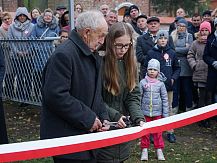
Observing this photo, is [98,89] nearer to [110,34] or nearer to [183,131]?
[110,34]

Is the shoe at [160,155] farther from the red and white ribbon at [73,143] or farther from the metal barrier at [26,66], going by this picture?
the metal barrier at [26,66]

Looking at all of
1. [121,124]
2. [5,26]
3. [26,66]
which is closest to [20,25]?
[5,26]

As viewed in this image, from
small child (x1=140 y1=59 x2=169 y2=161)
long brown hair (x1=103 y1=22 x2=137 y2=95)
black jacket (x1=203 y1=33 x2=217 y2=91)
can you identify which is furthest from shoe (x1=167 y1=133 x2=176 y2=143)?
long brown hair (x1=103 y1=22 x2=137 y2=95)

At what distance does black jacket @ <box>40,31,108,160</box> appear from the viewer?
3199 millimetres

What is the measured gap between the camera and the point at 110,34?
12.1 ft

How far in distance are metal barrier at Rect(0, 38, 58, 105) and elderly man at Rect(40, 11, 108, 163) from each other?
4.70 meters

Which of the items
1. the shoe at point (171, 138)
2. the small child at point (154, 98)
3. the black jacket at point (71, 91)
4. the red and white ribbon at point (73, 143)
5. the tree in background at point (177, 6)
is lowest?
the shoe at point (171, 138)

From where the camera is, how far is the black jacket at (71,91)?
320 centimetres

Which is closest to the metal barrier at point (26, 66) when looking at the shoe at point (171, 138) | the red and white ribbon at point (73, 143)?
the shoe at point (171, 138)

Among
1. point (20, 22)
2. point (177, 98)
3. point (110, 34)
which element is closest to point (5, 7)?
point (20, 22)

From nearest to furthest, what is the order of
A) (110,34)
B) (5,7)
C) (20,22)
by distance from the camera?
(110,34)
(20,22)
(5,7)

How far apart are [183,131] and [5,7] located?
2016 cm

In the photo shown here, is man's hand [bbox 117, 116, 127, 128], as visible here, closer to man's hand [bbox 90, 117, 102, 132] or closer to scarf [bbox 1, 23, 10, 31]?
man's hand [bbox 90, 117, 102, 132]

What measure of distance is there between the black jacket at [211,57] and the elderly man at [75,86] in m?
4.66
